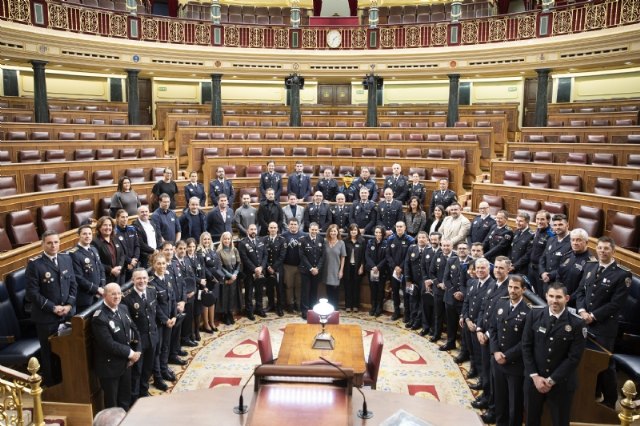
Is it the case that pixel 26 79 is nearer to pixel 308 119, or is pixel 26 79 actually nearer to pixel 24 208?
pixel 308 119

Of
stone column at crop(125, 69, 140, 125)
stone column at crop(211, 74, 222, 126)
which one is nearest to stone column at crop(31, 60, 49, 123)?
stone column at crop(125, 69, 140, 125)

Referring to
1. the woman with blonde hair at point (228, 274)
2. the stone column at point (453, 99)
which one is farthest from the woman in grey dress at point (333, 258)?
the stone column at point (453, 99)

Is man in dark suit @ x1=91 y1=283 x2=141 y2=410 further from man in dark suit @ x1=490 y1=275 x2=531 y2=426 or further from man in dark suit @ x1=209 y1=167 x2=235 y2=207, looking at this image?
man in dark suit @ x1=209 y1=167 x2=235 y2=207

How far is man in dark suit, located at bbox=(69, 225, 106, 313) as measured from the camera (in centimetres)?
452

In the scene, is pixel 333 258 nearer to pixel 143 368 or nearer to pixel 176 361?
pixel 176 361

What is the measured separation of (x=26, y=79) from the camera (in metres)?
13.7

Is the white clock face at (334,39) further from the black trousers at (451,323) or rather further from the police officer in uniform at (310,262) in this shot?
the black trousers at (451,323)

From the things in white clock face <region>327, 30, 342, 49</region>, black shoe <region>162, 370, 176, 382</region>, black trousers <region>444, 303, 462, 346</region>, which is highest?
white clock face <region>327, 30, 342, 49</region>

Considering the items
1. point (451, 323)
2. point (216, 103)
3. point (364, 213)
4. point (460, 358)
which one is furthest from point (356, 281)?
point (216, 103)

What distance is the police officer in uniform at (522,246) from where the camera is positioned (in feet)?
17.5

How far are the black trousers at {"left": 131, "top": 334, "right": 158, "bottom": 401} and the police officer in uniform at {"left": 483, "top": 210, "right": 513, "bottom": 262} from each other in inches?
144

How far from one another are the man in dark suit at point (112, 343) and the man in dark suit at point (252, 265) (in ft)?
8.30

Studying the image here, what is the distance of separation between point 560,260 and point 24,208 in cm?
557

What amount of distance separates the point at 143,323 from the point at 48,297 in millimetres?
758
